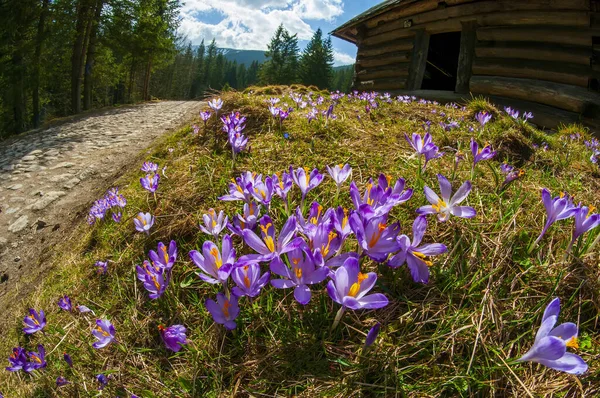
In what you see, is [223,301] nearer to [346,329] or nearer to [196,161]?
[346,329]

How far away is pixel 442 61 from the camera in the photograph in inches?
472

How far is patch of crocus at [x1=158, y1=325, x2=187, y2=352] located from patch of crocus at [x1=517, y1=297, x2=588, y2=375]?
37.9 inches

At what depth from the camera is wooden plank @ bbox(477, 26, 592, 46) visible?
526 centimetres

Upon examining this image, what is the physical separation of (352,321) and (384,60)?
9741 millimetres

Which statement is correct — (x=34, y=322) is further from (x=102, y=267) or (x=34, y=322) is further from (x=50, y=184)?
(x=50, y=184)

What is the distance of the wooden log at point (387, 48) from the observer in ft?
27.9

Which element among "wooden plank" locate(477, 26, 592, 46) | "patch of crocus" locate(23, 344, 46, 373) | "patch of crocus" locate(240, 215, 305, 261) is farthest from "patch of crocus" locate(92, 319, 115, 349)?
"wooden plank" locate(477, 26, 592, 46)

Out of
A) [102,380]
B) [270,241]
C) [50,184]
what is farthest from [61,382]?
[50,184]

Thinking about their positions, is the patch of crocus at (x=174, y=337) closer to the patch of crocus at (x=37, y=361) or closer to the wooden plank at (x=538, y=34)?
the patch of crocus at (x=37, y=361)

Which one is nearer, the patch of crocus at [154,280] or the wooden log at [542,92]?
Answer: the patch of crocus at [154,280]

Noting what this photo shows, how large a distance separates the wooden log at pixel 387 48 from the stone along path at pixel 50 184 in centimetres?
623

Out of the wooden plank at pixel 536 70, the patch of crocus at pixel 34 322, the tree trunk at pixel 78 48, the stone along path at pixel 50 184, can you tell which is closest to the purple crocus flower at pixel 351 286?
the patch of crocus at pixel 34 322

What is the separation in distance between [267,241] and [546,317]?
0.74m

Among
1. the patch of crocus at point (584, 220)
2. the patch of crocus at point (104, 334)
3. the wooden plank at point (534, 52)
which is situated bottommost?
the patch of crocus at point (104, 334)
